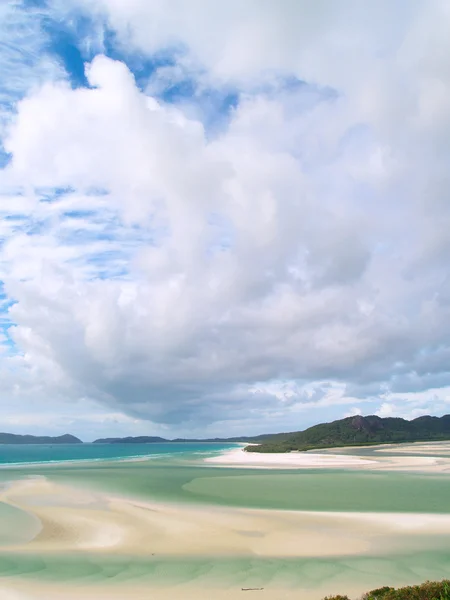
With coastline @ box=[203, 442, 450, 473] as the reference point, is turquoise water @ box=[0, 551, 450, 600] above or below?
above

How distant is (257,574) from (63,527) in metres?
15.9

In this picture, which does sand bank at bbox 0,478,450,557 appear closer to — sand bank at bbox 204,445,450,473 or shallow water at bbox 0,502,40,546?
shallow water at bbox 0,502,40,546

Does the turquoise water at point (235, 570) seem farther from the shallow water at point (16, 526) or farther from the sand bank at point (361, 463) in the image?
the sand bank at point (361, 463)

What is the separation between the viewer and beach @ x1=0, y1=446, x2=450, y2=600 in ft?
58.7

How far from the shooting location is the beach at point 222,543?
704 inches

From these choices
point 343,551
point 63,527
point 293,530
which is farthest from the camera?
point 63,527

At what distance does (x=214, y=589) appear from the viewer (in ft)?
57.0

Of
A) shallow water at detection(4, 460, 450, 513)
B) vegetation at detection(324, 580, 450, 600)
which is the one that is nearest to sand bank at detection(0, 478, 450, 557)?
shallow water at detection(4, 460, 450, 513)

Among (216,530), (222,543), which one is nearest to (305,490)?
(216,530)

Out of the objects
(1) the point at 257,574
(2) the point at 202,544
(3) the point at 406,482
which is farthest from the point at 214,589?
(3) the point at 406,482

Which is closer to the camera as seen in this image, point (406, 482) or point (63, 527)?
point (63, 527)

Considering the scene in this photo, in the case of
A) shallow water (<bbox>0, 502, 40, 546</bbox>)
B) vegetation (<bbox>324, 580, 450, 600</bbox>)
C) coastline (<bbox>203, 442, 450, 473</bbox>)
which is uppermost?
vegetation (<bbox>324, 580, 450, 600</bbox>)

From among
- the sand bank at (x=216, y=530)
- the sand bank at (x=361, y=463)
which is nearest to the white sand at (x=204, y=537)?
the sand bank at (x=216, y=530)

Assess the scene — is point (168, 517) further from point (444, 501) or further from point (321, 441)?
point (321, 441)
